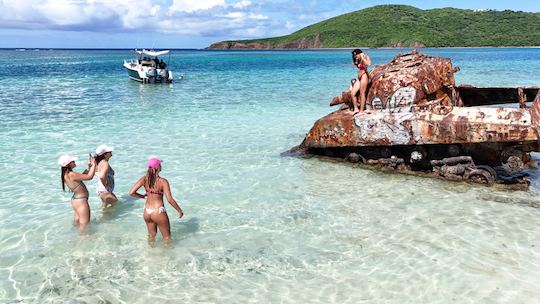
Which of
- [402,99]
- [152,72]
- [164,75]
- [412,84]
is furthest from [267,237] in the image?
[164,75]

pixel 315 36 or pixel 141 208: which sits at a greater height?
pixel 315 36

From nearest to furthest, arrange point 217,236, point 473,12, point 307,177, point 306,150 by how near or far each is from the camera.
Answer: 1. point 217,236
2. point 307,177
3. point 306,150
4. point 473,12

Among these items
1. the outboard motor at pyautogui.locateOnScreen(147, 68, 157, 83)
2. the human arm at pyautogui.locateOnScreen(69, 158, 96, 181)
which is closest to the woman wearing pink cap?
the human arm at pyautogui.locateOnScreen(69, 158, 96, 181)

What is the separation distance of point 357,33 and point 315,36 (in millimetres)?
17018

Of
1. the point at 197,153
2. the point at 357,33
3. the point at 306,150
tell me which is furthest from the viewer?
the point at 357,33

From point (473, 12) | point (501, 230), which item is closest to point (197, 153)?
point (501, 230)

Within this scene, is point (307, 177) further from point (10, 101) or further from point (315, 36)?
point (315, 36)

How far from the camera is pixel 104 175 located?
754 cm

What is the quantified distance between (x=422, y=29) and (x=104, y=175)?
15424 centimetres

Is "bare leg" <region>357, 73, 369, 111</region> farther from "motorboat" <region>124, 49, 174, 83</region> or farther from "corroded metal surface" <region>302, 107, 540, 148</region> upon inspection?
"motorboat" <region>124, 49, 174, 83</region>

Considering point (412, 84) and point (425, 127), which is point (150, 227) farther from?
point (412, 84)

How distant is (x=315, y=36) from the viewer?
166250mm

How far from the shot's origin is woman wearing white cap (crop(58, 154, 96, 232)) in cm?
681

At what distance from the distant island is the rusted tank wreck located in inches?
5174
